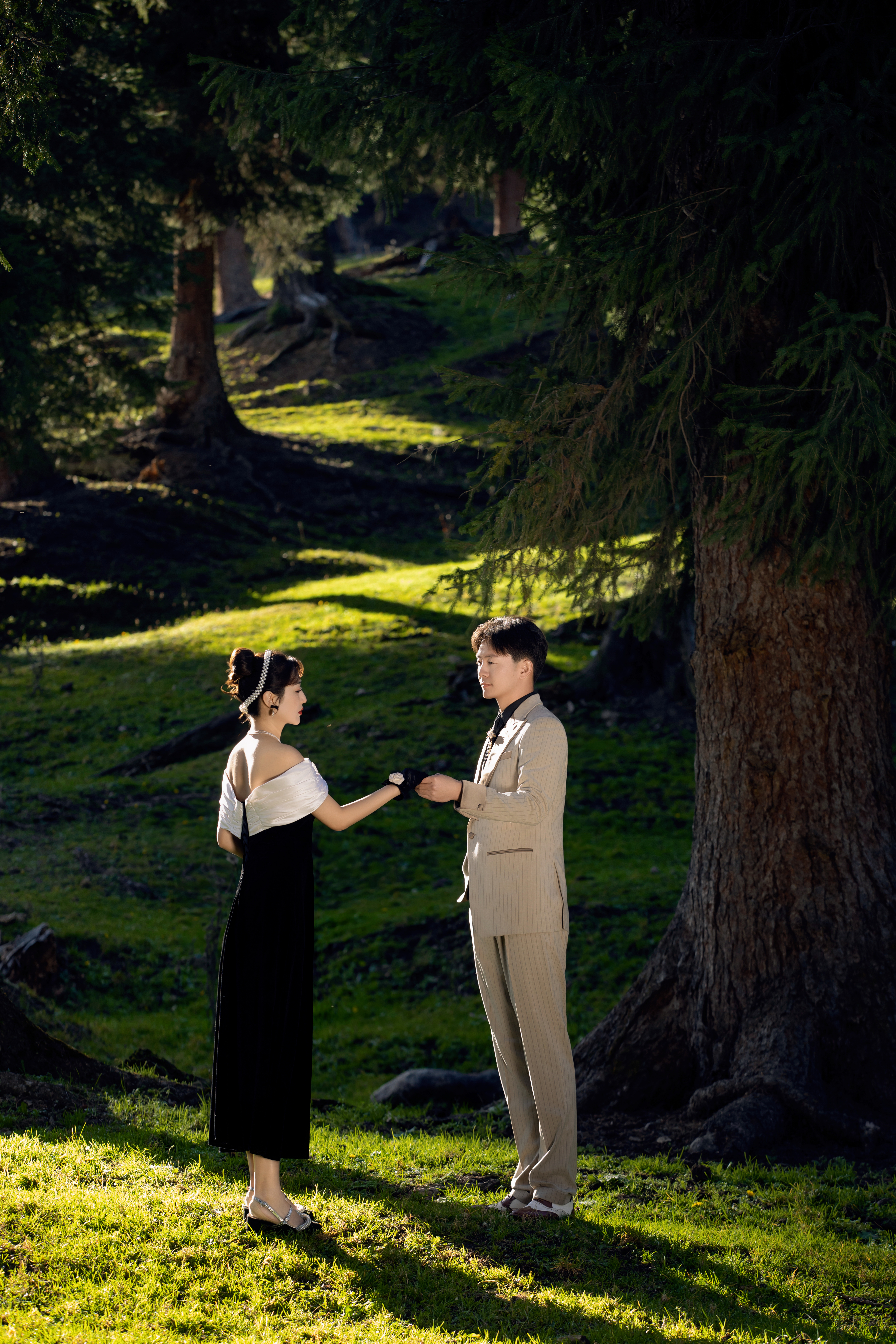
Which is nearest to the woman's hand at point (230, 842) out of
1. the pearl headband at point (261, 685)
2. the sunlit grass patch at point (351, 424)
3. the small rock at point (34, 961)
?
the pearl headband at point (261, 685)

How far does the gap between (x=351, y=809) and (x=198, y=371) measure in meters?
22.2

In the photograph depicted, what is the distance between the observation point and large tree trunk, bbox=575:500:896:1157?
6277 millimetres

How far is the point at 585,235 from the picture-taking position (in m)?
6.67

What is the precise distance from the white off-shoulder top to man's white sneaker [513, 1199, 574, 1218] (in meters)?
1.95

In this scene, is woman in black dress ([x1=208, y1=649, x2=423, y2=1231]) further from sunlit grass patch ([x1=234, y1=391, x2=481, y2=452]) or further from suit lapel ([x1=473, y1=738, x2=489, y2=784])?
sunlit grass patch ([x1=234, y1=391, x2=481, y2=452])

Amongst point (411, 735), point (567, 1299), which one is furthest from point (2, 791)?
point (567, 1299)

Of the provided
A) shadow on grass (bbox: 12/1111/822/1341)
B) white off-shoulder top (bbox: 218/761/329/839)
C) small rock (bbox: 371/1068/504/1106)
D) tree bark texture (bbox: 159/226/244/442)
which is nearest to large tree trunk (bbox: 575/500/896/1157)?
small rock (bbox: 371/1068/504/1106)

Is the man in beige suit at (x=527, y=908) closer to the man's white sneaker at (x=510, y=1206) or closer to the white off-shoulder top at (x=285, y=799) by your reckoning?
the man's white sneaker at (x=510, y=1206)

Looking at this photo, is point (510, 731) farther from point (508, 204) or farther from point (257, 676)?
point (508, 204)

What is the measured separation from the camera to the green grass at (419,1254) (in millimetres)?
4051

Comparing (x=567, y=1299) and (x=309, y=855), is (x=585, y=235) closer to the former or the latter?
(x=309, y=855)

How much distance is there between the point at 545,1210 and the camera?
5000 millimetres

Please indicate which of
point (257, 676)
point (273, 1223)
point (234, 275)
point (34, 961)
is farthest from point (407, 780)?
point (234, 275)

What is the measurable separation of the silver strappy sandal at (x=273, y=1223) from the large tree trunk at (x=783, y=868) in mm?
2512
